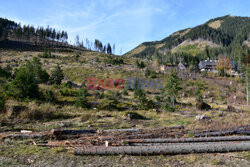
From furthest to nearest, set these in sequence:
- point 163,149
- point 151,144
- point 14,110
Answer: point 14,110 → point 151,144 → point 163,149

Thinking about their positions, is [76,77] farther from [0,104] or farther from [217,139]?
[217,139]

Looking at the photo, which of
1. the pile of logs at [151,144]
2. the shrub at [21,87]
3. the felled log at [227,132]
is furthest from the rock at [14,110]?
the felled log at [227,132]

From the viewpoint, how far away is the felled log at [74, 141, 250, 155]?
6.11 metres

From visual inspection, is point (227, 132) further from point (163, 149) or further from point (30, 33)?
point (30, 33)

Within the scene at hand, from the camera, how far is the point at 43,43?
411ft

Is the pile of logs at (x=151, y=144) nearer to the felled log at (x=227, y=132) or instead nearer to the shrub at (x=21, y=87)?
the felled log at (x=227, y=132)

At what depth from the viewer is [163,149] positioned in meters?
6.29

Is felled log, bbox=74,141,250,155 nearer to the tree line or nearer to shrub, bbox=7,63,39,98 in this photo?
shrub, bbox=7,63,39,98

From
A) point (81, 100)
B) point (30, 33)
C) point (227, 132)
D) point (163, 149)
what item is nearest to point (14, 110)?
point (81, 100)

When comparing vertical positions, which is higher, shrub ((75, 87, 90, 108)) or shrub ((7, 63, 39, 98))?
shrub ((7, 63, 39, 98))

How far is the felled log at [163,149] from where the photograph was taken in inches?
240

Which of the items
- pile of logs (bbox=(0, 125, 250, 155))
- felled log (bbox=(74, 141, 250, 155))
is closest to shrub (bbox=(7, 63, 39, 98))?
pile of logs (bbox=(0, 125, 250, 155))

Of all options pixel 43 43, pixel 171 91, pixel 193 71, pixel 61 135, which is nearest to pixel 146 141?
pixel 61 135

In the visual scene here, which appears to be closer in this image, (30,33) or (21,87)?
(21,87)
